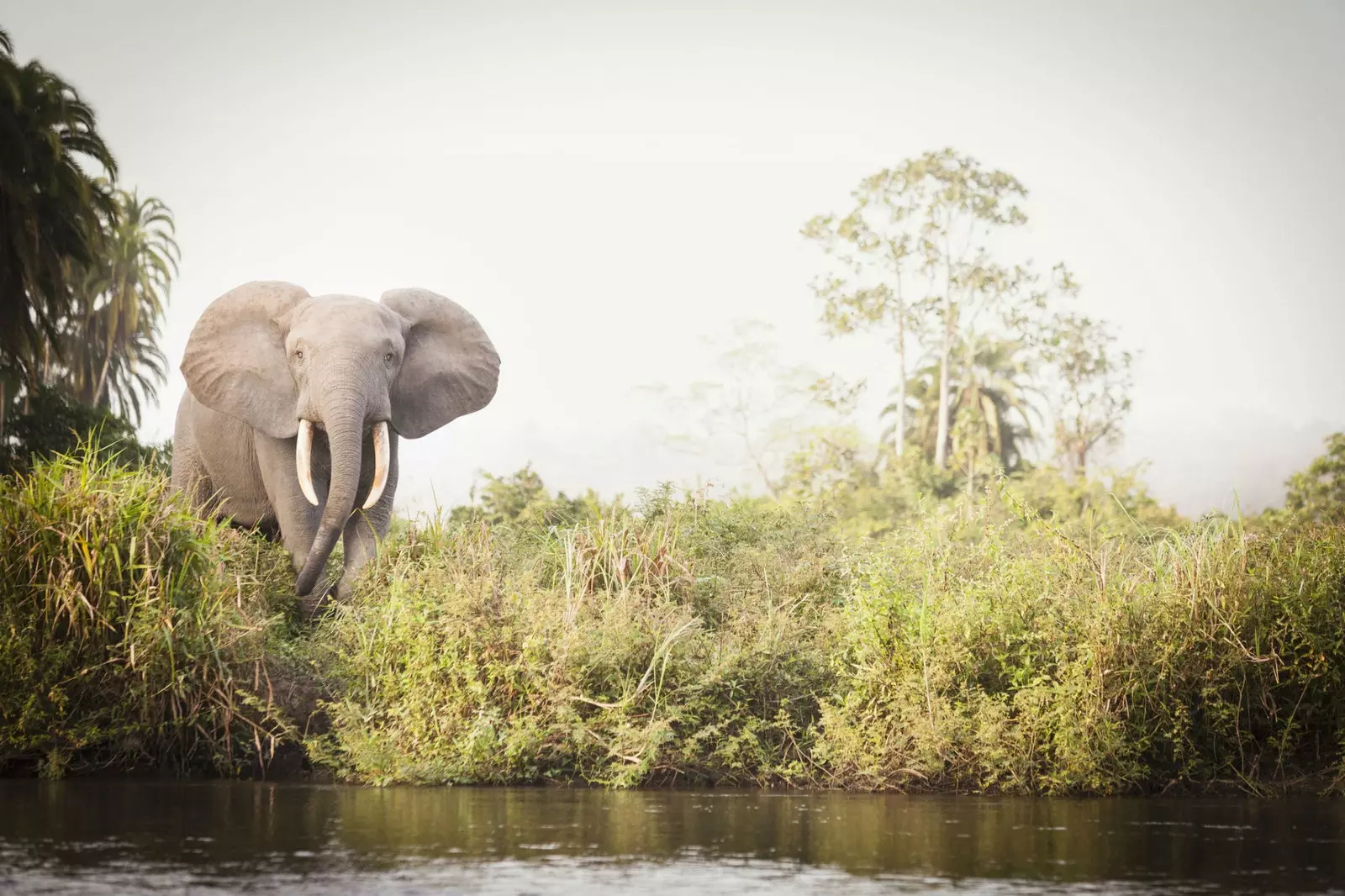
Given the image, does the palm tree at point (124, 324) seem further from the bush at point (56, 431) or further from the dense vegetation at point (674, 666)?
the dense vegetation at point (674, 666)

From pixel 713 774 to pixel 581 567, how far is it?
2051 mm

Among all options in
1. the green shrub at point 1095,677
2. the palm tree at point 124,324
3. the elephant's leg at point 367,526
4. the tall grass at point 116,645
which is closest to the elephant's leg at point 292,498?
the elephant's leg at point 367,526

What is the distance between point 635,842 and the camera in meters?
7.38

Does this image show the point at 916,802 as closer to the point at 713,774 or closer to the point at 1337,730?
the point at 713,774

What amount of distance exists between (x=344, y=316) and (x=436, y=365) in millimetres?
1360

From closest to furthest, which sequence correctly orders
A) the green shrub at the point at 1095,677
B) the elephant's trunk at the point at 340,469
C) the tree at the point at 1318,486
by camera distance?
the green shrub at the point at 1095,677 → the elephant's trunk at the point at 340,469 → the tree at the point at 1318,486

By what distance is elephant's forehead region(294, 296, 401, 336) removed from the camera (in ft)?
45.2

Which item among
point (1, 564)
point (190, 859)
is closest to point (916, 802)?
point (190, 859)

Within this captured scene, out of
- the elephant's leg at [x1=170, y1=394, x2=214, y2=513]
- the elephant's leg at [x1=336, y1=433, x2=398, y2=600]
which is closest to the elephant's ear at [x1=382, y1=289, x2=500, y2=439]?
the elephant's leg at [x1=336, y1=433, x2=398, y2=600]

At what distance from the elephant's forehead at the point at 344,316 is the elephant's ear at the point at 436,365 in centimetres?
62

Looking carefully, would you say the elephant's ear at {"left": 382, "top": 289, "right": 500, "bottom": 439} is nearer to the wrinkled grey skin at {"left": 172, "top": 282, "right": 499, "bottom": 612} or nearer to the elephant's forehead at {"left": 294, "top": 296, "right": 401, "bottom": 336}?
the wrinkled grey skin at {"left": 172, "top": 282, "right": 499, "bottom": 612}

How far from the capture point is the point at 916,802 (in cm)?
941

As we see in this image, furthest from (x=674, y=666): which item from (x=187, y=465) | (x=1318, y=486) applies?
(x=1318, y=486)

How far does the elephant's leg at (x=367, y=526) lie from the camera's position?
13.5 m
